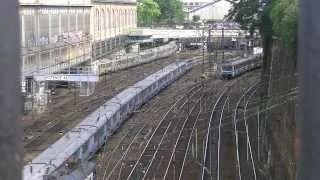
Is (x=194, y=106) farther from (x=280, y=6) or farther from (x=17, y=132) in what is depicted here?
(x=17, y=132)

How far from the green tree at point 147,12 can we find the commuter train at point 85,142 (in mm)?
27683

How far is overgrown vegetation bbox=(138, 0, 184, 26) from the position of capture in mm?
49531

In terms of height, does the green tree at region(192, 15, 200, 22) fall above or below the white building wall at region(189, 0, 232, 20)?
below

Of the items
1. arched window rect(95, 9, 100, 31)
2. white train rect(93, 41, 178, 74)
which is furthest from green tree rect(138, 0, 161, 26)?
arched window rect(95, 9, 100, 31)

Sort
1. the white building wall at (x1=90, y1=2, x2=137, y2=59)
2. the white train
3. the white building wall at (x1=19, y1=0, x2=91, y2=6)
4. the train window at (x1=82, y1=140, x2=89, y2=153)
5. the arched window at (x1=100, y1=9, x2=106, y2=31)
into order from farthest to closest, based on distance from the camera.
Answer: the arched window at (x1=100, y1=9, x2=106, y2=31), the white building wall at (x1=90, y1=2, x2=137, y2=59), the white train, the white building wall at (x1=19, y1=0, x2=91, y2=6), the train window at (x1=82, y1=140, x2=89, y2=153)

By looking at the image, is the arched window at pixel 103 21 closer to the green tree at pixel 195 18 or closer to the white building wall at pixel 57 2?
the white building wall at pixel 57 2

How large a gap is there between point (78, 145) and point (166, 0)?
43.7m

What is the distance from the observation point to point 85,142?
1192 centimetres
